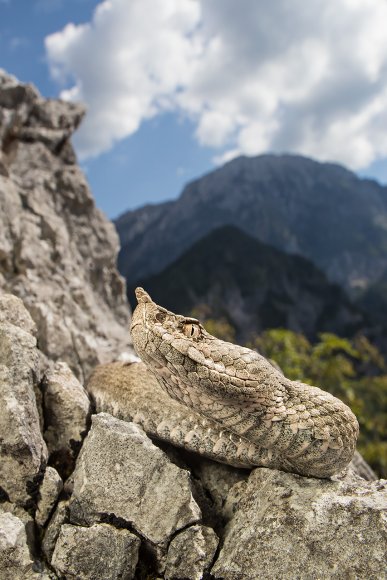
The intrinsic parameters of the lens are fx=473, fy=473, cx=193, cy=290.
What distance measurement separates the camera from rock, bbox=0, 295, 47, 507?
5570mm

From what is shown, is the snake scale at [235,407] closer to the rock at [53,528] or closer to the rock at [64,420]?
the rock at [64,420]

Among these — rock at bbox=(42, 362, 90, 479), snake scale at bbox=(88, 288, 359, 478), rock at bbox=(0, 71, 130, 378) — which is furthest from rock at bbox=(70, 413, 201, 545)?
rock at bbox=(0, 71, 130, 378)

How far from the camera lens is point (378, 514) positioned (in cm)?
468

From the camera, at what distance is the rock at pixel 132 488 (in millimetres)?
5258

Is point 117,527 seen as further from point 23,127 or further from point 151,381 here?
point 23,127

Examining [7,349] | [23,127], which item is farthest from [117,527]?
[23,127]

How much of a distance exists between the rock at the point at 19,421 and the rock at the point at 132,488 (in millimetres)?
564

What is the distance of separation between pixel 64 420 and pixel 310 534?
3.50 metres

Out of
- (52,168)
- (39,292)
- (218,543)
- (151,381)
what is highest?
(52,168)

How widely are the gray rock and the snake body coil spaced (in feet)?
4.68

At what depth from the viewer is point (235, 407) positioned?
5383 mm

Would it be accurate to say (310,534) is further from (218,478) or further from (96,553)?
(96,553)

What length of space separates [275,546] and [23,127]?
15.1m

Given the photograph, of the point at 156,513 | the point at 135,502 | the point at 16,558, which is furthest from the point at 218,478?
the point at 16,558
